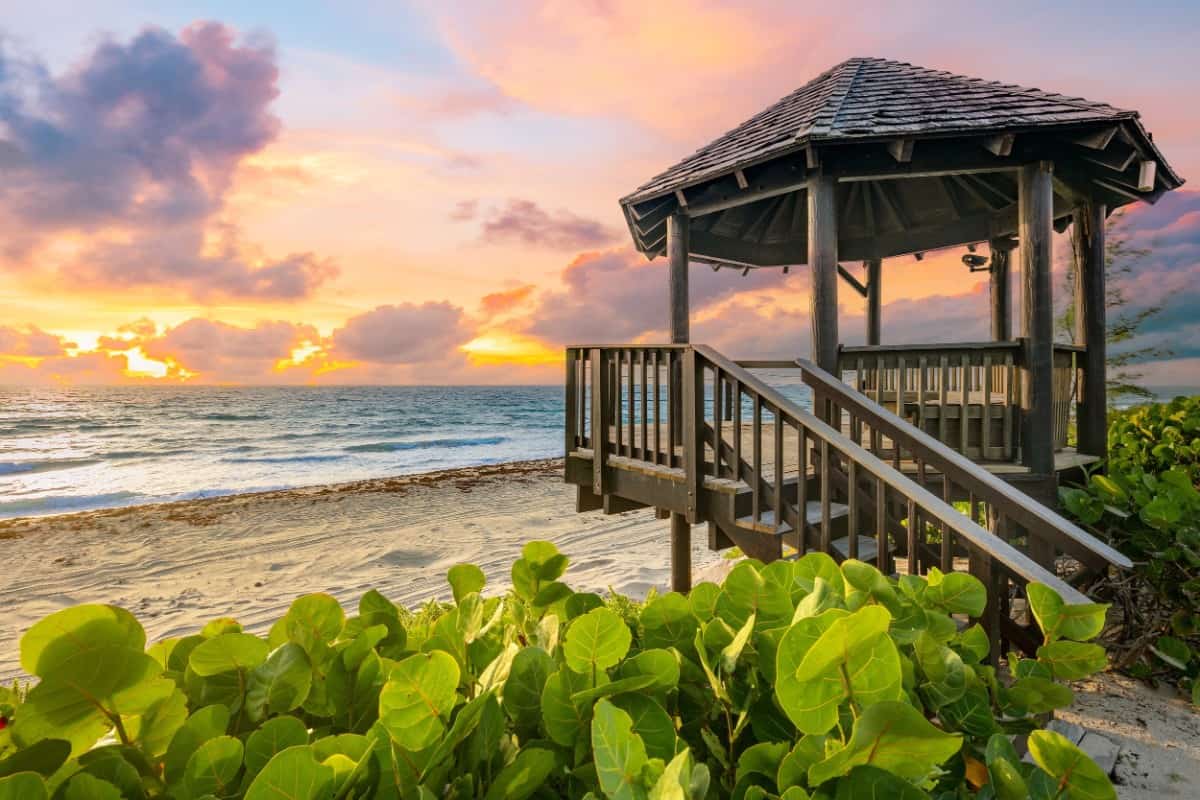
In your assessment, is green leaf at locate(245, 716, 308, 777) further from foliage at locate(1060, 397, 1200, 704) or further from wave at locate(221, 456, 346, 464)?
wave at locate(221, 456, 346, 464)

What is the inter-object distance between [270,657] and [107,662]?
192 millimetres

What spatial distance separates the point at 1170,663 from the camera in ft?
10.6

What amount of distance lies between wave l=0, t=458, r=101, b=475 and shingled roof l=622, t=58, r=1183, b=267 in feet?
84.2

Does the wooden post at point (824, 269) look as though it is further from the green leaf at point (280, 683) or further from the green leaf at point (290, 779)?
the green leaf at point (290, 779)

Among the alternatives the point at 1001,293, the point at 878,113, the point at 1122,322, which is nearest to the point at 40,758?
the point at 878,113

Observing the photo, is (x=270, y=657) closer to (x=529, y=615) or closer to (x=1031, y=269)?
(x=529, y=615)

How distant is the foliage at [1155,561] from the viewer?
10.6 feet

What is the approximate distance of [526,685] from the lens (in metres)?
0.78

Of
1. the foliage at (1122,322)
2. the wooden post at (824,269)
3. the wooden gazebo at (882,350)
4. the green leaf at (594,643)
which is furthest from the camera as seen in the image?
the foliage at (1122,322)

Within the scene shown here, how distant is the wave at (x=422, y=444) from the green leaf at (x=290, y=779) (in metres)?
29.5

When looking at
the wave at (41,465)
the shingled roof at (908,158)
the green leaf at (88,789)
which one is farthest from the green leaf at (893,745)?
the wave at (41,465)

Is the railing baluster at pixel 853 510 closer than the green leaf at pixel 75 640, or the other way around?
the green leaf at pixel 75 640

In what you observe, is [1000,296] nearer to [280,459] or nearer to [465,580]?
[465,580]

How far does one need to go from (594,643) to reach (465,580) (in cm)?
42
